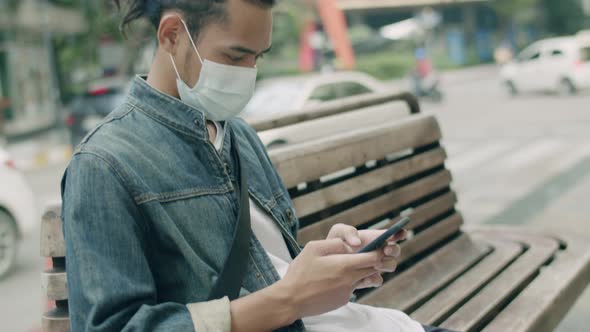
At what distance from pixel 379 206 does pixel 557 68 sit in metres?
19.9

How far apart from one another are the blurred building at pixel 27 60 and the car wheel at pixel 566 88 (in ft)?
46.3

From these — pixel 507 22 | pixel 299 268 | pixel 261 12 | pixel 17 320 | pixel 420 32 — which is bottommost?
pixel 17 320

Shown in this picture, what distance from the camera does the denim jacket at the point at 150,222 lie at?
1.37 metres

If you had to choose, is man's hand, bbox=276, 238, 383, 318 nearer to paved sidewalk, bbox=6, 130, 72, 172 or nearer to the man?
the man

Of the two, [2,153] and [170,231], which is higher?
[2,153]

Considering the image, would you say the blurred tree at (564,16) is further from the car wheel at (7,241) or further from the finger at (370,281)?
the finger at (370,281)

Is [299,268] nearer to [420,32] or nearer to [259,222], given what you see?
[259,222]

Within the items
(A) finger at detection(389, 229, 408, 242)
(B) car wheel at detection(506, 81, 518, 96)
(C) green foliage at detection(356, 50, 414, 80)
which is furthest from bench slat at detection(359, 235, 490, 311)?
(C) green foliage at detection(356, 50, 414, 80)

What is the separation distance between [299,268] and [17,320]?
13.5 ft

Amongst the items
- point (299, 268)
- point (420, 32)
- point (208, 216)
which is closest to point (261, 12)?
point (208, 216)

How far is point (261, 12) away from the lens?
1580 mm

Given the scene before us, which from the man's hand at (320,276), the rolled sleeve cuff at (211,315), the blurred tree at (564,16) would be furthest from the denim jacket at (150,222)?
the blurred tree at (564,16)

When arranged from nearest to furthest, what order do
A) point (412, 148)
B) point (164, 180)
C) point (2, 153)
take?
point (164, 180) < point (412, 148) < point (2, 153)

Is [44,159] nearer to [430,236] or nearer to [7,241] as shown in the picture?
[7,241]
